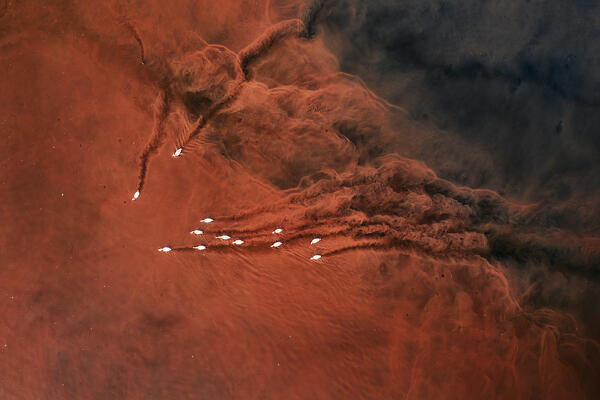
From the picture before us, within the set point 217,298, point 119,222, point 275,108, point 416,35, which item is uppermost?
point 416,35

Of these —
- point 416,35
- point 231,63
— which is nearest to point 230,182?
point 231,63

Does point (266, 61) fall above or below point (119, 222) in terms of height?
above

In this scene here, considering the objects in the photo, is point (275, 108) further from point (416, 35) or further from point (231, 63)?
point (416, 35)

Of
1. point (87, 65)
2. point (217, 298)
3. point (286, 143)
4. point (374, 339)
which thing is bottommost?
point (374, 339)

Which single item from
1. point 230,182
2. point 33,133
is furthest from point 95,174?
point 230,182

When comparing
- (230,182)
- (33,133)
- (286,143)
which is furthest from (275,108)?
(33,133)

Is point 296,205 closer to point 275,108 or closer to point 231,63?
point 275,108

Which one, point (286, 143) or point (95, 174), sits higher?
point (286, 143)
